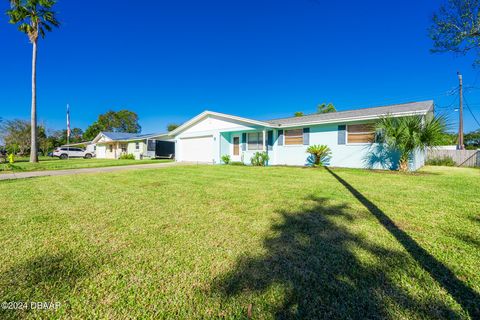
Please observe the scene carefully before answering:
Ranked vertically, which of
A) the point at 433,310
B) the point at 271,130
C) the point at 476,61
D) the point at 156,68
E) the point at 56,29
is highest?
the point at 56,29

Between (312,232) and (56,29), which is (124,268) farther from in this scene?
(56,29)

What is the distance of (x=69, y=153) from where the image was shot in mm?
28812

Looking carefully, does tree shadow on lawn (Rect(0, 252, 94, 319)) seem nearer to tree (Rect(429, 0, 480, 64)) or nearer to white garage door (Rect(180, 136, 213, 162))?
tree (Rect(429, 0, 480, 64))

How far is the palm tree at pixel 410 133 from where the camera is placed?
8.12 meters

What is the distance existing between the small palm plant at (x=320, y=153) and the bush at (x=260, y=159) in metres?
2.61

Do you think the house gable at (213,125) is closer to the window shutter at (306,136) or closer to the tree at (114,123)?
the window shutter at (306,136)

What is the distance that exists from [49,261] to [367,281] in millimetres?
3266

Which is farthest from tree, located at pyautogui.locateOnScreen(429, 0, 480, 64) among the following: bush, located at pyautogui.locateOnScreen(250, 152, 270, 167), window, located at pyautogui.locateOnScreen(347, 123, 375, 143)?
bush, located at pyautogui.locateOnScreen(250, 152, 270, 167)

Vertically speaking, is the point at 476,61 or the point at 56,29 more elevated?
the point at 56,29

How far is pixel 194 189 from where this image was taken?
5.93 m

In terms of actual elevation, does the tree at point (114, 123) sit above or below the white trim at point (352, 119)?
above

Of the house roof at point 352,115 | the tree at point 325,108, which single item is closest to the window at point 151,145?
the house roof at point 352,115

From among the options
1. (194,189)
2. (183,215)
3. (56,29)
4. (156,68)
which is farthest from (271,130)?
(56,29)

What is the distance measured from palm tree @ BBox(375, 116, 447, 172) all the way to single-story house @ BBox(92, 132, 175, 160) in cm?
1890
